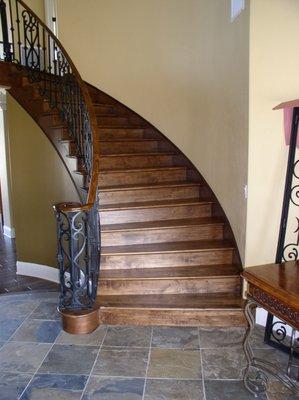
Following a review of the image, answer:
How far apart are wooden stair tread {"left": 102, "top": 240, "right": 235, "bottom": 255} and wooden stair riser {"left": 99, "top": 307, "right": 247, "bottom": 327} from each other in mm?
592

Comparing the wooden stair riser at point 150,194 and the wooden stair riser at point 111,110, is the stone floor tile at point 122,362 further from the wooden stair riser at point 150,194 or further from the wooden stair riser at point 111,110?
the wooden stair riser at point 111,110

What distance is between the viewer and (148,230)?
3.54m

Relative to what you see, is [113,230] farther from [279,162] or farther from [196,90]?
[196,90]

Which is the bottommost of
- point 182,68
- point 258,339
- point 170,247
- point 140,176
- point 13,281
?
point 13,281

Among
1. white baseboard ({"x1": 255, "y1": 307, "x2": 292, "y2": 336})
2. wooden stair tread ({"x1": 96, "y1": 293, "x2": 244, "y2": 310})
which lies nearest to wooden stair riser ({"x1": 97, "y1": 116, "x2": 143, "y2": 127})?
wooden stair tread ({"x1": 96, "y1": 293, "x2": 244, "y2": 310})

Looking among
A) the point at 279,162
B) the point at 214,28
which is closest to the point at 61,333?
the point at 279,162

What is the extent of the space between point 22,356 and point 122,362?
28.0 inches

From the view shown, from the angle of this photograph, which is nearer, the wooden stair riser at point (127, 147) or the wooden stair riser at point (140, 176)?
the wooden stair riser at point (140, 176)

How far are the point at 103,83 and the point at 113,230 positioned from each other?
3.00 m

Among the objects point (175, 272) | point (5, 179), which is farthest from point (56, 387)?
point (5, 179)

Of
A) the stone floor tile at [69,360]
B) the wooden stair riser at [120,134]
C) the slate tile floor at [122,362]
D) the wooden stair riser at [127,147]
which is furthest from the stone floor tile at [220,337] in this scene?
the wooden stair riser at [120,134]

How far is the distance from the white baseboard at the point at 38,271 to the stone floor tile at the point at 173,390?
130 inches

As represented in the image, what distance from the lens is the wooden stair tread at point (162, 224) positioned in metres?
3.52

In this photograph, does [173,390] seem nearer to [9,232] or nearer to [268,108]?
[268,108]
